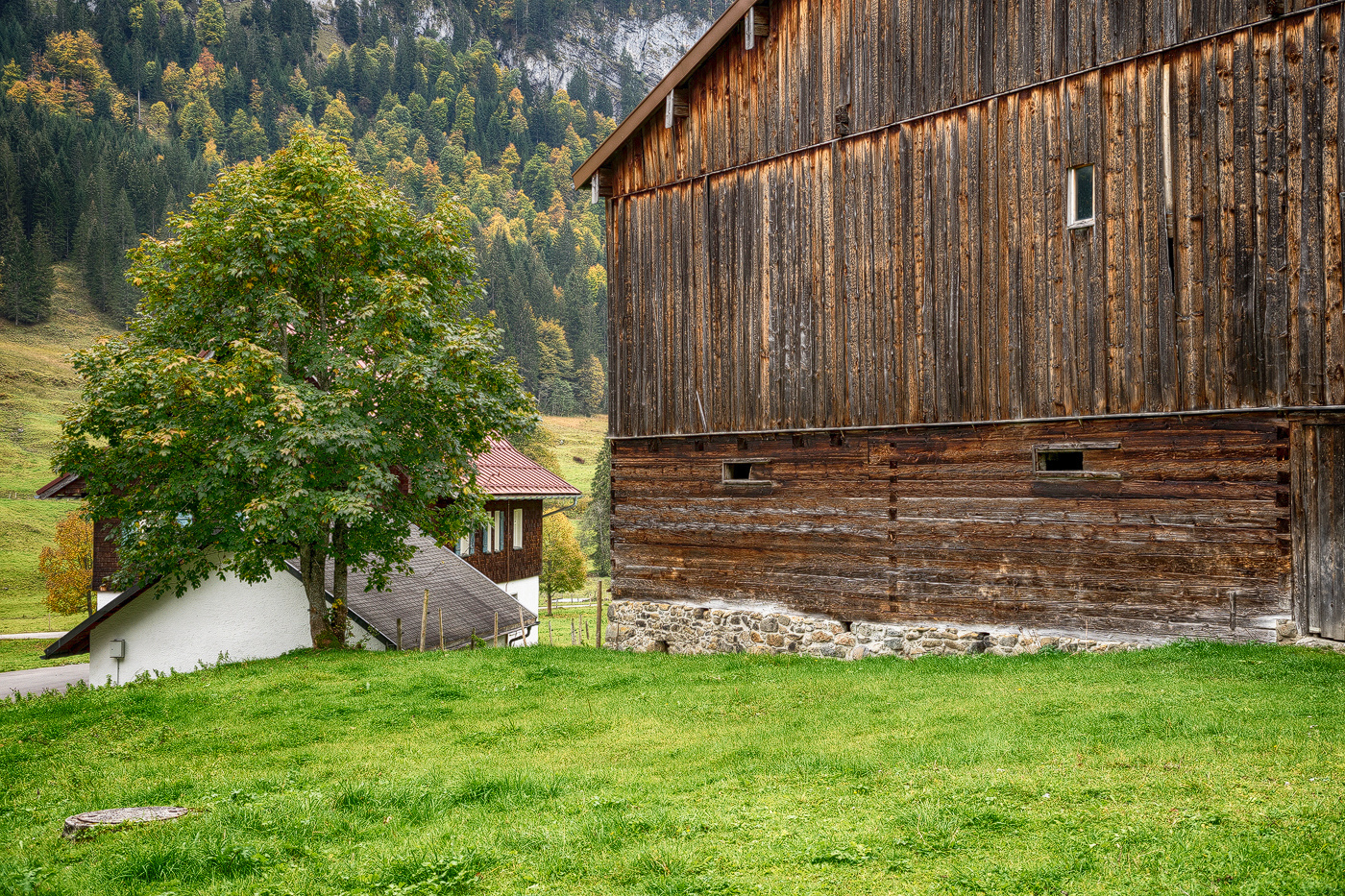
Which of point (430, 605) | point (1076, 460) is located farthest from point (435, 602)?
point (1076, 460)

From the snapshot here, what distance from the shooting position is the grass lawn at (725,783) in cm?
613

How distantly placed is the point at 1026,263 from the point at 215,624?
17982 mm

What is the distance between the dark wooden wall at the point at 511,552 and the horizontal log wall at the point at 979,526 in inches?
506

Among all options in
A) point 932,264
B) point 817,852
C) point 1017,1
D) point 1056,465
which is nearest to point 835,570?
point 1056,465

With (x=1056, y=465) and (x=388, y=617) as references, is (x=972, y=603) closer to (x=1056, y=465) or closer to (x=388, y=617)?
(x=1056, y=465)

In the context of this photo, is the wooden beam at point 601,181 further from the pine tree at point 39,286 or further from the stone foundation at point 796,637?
the pine tree at point 39,286

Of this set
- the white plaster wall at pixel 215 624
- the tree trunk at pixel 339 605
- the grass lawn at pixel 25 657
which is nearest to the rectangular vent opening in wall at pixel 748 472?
the tree trunk at pixel 339 605

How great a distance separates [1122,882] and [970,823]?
4.11ft

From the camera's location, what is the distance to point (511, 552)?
113 feet

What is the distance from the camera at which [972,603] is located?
15242mm

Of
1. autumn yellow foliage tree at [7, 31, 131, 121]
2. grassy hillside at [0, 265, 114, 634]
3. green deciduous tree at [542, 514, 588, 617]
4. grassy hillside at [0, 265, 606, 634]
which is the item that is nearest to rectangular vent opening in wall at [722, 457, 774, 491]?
grassy hillside at [0, 265, 606, 634]

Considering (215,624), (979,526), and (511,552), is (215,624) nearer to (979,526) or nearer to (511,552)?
(511,552)

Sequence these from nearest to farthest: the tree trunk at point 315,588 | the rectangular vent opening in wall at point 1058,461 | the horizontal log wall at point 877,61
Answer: the horizontal log wall at point 877,61
the rectangular vent opening in wall at point 1058,461
the tree trunk at point 315,588

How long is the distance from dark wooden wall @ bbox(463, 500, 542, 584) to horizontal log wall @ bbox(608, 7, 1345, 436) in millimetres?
13674
